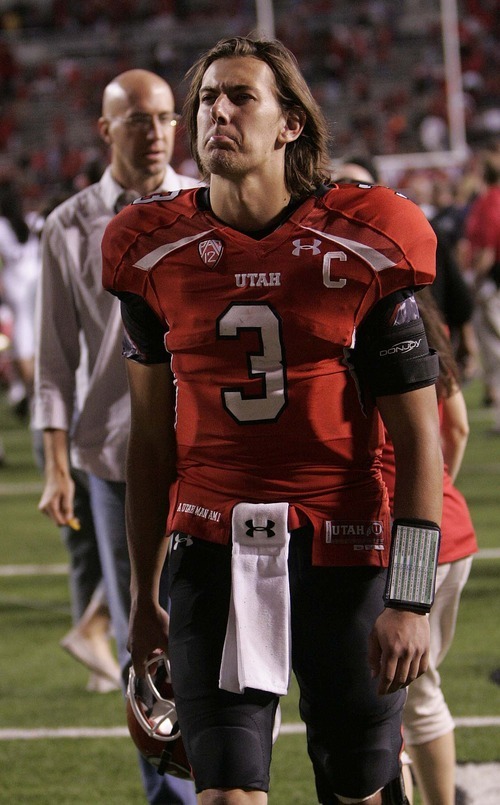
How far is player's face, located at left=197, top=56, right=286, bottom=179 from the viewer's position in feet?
7.84

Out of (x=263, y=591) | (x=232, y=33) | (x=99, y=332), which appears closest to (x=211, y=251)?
(x=263, y=591)

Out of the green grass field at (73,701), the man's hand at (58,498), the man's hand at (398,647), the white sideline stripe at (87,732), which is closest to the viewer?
the man's hand at (398,647)

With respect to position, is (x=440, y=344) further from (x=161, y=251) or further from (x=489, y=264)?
(x=489, y=264)

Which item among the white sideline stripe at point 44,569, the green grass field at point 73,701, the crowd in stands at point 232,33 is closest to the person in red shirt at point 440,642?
the green grass field at point 73,701

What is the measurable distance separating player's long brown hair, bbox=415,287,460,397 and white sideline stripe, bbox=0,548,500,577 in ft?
11.3

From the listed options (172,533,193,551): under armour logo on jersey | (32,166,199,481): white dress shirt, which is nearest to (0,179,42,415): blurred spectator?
(32,166,199,481): white dress shirt

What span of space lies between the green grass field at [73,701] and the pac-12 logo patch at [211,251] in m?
1.97

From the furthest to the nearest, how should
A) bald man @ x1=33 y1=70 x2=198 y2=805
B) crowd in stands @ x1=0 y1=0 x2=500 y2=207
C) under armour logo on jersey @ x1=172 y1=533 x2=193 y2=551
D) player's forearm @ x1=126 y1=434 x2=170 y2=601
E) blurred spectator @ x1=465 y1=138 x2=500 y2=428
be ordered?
crowd in stands @ x1=0 y1=0 x2=500 y2=207 < blurred spectator @ x1=465 y1=138 x2=500 y2=428 < bald man @ x1=33 y1=70 x2=198 y2=805 < player's forearm @ x1=126 y1=434 x2=170 y2=601 < under armour logo on jersey @ x1=172 y1=533 x2=193 y2=551

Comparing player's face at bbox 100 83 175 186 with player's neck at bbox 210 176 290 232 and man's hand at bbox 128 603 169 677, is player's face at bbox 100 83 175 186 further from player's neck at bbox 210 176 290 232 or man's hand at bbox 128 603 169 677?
man's hand at bbox 128 603 169 677

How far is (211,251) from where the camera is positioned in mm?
2373

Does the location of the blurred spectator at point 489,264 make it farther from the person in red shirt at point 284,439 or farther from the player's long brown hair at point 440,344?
the person in red shirt at point 284,439

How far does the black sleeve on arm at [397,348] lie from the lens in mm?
2342

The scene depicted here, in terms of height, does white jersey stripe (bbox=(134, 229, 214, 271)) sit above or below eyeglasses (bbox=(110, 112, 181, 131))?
below

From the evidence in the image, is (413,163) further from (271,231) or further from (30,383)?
(271,231)
